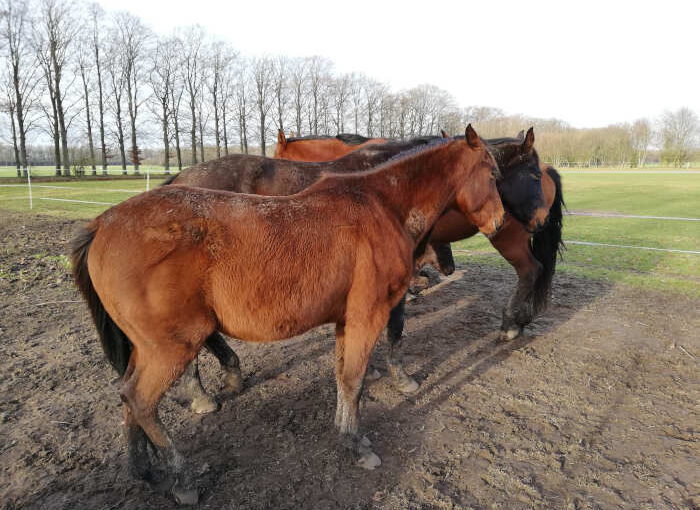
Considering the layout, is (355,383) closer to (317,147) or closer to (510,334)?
(510,334)

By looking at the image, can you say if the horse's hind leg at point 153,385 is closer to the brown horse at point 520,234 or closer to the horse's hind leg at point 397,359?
the horse's hind leg at point 397,359

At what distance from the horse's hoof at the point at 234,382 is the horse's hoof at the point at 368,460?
1421mm

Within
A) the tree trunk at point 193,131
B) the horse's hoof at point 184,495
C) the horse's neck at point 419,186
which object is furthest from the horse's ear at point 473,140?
the tree trunk at point 193,131

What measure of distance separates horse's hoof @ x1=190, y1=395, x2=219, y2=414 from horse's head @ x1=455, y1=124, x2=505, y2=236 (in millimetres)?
2669

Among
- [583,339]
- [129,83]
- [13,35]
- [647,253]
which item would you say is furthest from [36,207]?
[129,83]

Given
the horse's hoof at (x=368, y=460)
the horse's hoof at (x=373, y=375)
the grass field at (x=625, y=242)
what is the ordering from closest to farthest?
the horse's hoof at (x=368, y=460) → the horse's hoof at (x=373, y=375) → the grass field at (x=625, y=242)

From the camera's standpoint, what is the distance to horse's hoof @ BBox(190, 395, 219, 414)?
11.1 ft

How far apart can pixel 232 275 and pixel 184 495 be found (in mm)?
1390

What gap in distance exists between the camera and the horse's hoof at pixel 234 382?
3.68 m

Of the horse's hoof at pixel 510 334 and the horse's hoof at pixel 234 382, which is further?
the horse's hoof at pixel 510 334

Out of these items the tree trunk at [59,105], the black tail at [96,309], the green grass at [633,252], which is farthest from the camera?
the tree trunk at [59,105]

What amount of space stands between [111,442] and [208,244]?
1.85m

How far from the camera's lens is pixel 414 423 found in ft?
10.7

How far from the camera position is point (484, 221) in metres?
3.24
